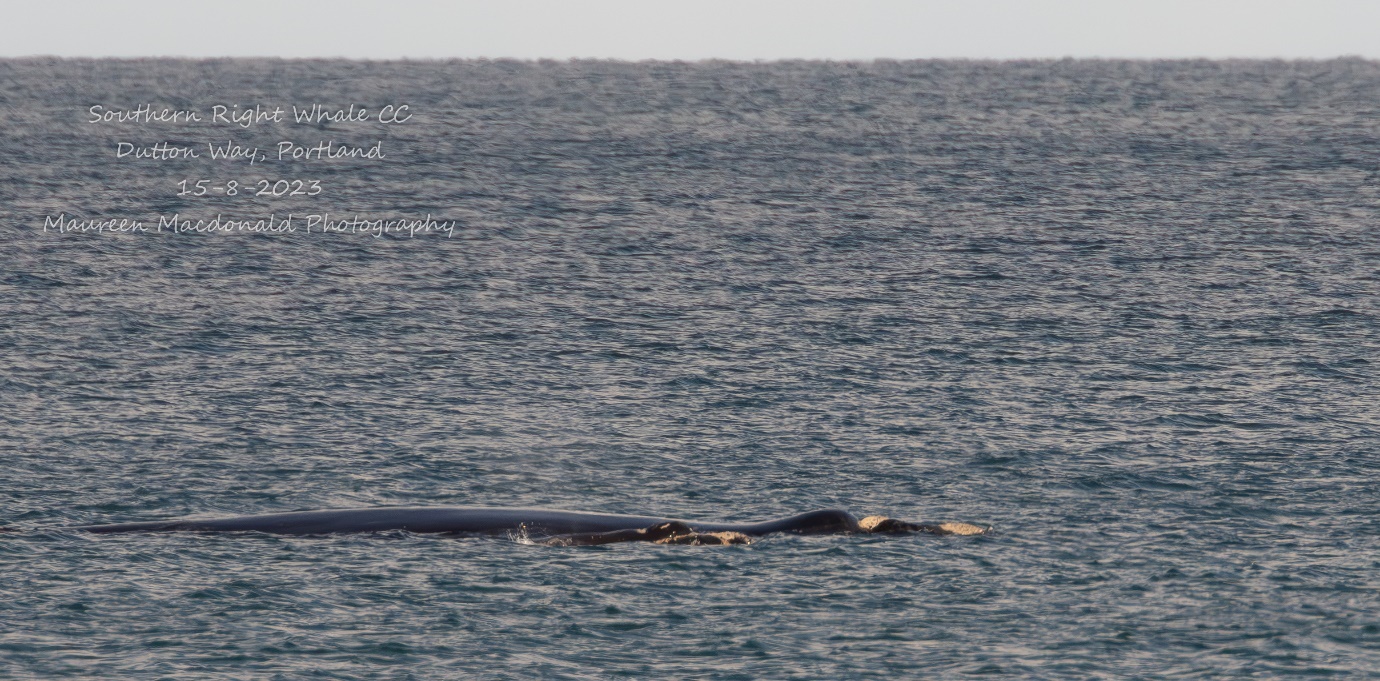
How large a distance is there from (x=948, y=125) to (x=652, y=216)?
71661 millimetres

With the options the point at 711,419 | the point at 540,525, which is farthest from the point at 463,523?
the point at 711,419

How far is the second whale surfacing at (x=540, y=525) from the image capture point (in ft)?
125

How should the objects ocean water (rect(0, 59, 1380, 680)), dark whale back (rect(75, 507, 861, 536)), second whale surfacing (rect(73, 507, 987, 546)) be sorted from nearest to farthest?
1. ocean water (rect(0, 59, 1380, 680))
2. second whale surfacing (rect(73, 507, 987, 546))
3. dark whale back (rect(75, 507, 861, 536))

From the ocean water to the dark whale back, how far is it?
0.84 meters

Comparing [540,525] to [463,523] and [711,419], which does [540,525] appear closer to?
[463,523]

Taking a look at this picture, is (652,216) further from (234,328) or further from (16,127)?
(16,127)

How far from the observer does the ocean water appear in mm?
32156

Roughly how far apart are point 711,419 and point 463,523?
16107 millimetres

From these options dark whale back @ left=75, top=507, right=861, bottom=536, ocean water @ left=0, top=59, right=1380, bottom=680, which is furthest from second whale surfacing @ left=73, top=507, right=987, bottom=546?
ocean water @ left=0, top=59, right=1380, bottom=680

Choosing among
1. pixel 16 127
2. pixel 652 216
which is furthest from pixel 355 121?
pixel 652 216

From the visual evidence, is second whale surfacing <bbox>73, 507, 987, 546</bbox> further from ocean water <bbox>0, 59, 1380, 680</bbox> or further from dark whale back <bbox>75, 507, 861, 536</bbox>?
ocean water <bbox>0, 59, 1380, 680</bbox>

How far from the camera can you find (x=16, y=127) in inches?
6088

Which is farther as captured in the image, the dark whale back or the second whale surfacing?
the dark whale back

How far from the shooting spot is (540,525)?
3850 cm
